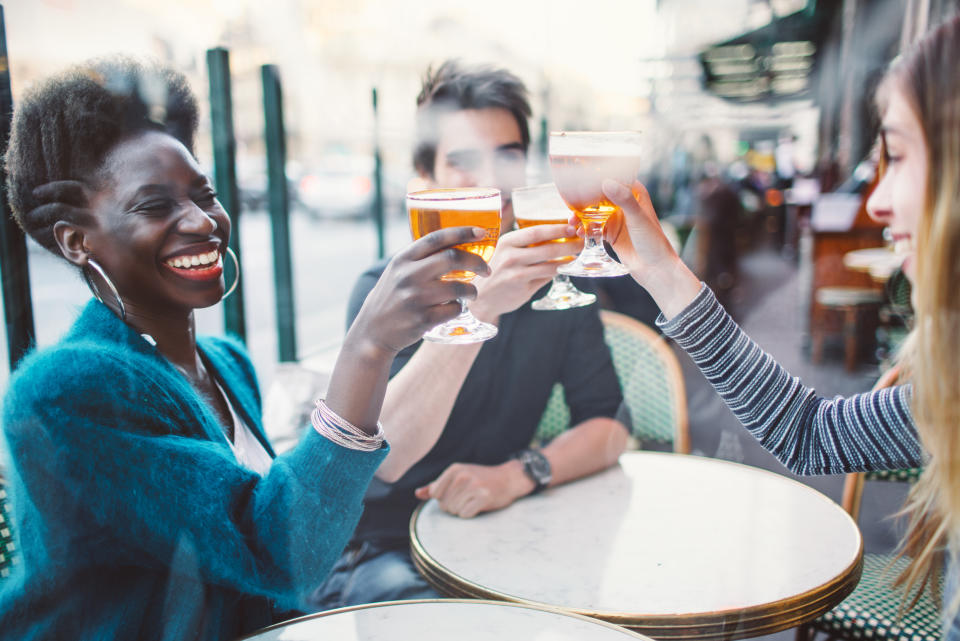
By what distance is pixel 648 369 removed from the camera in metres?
2.16

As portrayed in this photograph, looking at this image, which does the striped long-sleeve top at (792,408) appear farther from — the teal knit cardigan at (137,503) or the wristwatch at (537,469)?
the teal knit cardigan at (137,503)

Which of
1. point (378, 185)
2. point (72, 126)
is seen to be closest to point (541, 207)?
point (72, 126)

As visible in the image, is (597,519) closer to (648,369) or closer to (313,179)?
(648,369)

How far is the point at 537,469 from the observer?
1.48 m

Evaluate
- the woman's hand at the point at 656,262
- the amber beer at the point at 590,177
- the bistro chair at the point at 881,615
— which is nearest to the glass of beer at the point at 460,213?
the amber beer at the point at 590,177

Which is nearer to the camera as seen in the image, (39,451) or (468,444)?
(39,451)

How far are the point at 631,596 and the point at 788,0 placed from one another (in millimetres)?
7895

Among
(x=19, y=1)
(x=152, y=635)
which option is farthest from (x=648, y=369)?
(x=19, y=1)

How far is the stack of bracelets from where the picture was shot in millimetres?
955

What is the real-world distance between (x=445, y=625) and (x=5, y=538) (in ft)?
2.33

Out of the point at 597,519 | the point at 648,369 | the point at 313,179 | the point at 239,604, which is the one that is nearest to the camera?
the point at 239,604

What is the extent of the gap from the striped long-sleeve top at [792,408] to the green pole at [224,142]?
1358 millimetres

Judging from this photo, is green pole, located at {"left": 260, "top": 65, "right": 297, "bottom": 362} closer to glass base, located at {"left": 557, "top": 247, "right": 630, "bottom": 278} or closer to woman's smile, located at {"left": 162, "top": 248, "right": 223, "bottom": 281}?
woman's smile, located at {"left": 162, "top": 248, "right": 223, "bottom": 281}

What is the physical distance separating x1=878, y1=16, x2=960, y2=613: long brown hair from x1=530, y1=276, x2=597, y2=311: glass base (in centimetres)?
52
